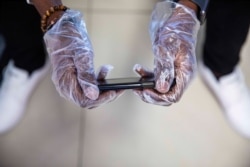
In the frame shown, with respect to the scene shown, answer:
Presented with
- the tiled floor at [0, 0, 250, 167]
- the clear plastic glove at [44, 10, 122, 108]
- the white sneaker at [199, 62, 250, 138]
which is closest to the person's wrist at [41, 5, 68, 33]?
the clear plastic glove at [44, 10, 122, 108]

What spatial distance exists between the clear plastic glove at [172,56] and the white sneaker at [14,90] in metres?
0.29

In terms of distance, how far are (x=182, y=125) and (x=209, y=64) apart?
157 millimetres

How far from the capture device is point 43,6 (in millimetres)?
622

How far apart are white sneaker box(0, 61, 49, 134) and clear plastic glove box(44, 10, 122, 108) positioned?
22cm

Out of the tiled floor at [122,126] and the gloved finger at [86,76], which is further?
the tiled floor at [122,126]

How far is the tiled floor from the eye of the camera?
2.84 ft

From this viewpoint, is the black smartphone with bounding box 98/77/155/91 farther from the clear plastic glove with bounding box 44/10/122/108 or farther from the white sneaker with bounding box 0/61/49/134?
the white sneaker with bounding box 0/61/49/134

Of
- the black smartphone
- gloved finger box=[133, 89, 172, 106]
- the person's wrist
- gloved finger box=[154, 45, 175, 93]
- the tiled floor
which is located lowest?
the tiled floor

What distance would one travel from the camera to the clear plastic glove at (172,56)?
569 mm

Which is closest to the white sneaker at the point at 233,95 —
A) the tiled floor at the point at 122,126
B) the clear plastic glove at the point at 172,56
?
the tiled floor at the point at 122,126

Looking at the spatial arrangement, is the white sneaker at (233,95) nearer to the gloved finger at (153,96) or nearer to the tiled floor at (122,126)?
the tiled floor at (122,126)

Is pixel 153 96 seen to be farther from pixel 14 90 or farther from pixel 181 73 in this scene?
pixel 14 90

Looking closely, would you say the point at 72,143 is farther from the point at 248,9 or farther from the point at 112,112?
the point at 248,9

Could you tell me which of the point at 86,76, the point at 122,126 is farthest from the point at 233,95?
the point at 86,76
